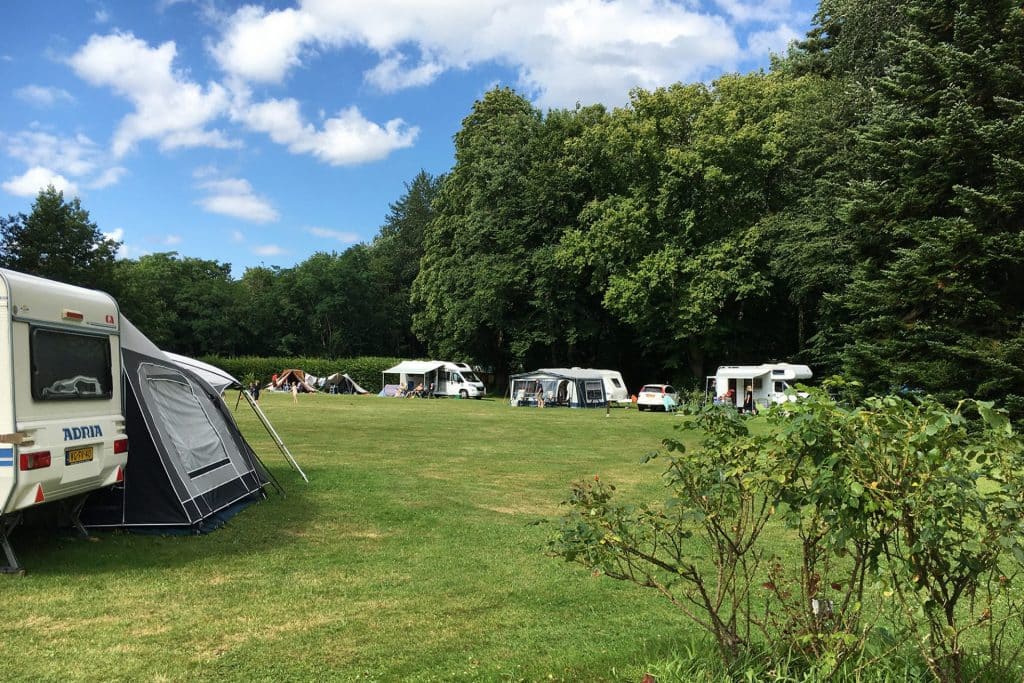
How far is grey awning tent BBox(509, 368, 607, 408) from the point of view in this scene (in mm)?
35375

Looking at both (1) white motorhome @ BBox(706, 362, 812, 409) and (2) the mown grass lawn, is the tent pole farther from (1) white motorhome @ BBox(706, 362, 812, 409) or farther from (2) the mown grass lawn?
(1) white motorhome @ BBox(706, 362, 812, 409)

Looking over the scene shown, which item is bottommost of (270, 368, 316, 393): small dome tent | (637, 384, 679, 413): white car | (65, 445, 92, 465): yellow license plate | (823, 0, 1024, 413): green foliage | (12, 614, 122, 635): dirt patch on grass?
(12, 614, 122, 635): dirt patch on grass

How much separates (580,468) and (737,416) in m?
9.67

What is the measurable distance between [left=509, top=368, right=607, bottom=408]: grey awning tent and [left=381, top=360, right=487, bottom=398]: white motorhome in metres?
5.39

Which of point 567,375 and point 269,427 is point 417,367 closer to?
point 567,375

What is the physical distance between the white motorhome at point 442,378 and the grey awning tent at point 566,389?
5386 mm

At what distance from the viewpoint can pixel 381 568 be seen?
6.38 meters

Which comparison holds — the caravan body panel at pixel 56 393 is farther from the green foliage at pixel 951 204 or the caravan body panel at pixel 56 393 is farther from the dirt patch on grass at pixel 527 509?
the green foliage at pixel 951 204

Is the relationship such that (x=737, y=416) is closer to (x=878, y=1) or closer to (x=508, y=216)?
(x=878, y=1)

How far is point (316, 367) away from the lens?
51.3 m

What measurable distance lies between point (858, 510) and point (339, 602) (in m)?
4.02

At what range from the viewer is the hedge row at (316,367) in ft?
164

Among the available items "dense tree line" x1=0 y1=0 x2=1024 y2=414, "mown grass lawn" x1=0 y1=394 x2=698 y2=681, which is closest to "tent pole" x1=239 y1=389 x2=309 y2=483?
"mown grass lawn" x1=0 y1=394 x2=698 y2=681

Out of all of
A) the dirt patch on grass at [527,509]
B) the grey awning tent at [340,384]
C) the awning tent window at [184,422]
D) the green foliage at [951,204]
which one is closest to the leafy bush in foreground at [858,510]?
the dirt patch on grass at [527,509]
